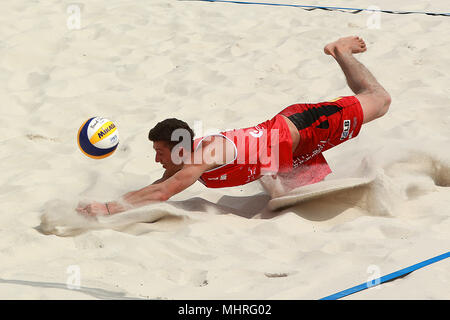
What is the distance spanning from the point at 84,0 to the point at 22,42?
149 cm

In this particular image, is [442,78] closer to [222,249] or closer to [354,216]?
[354,216]

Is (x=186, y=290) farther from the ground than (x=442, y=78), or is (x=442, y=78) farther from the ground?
(x=186, y=290)

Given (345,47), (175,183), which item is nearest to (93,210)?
(175,183)

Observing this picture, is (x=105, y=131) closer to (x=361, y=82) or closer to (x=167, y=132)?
(x=167, y=132)

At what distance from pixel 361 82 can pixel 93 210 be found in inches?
76.5

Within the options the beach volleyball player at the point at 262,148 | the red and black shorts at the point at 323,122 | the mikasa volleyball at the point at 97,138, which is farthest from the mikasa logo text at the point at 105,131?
the red and black shorts at the point at 323,122

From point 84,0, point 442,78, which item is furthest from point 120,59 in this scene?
point 442,78

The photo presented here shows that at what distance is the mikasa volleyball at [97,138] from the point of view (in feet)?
13.2

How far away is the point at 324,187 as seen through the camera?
383 centimetres

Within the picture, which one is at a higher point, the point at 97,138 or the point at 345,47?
the point at 345,47

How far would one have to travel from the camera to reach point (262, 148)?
392cm

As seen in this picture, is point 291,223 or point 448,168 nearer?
point 291,223
